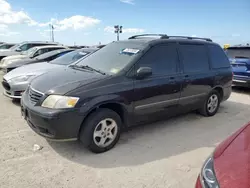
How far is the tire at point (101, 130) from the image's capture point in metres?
Answer: 3.44

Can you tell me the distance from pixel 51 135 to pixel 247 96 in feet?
22.2

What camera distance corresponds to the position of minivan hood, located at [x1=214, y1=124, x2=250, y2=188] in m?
1.63

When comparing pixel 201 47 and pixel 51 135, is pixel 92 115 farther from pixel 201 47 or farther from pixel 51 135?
pixel 201 47

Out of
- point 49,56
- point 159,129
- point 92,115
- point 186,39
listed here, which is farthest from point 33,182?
point 49,56

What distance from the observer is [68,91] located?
334 centimetres

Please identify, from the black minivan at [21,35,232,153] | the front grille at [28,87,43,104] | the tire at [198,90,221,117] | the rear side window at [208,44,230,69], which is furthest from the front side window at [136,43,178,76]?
the front grille at [28,87,43,104]

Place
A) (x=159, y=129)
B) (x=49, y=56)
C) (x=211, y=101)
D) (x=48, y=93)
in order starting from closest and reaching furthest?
(x=48, y=93) → (x=159, y=129) → (x=211, y=101) → (x=49, y=56)

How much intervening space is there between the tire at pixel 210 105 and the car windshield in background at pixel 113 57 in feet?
7.35

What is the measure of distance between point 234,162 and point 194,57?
3.46 meters

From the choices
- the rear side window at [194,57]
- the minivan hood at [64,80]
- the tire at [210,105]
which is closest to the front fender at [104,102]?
the minivan hood at [64,80]

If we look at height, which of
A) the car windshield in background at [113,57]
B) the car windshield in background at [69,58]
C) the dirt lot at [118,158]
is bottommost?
the dirt lot at [118,158]

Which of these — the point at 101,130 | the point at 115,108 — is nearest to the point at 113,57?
the point at 115,108

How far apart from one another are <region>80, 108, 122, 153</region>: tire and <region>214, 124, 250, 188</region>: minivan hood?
6.02 ft

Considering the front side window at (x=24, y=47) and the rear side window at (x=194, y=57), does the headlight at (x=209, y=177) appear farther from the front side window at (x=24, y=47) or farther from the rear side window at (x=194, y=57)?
the front side window at (x=24, y=47)
